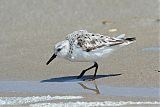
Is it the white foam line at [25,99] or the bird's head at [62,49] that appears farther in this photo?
the bird's head at [62,49]

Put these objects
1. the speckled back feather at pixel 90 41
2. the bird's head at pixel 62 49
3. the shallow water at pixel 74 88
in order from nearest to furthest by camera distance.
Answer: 1. the shallow water at pixel 74 88
2. the speckled back feather at pixel 90 41
3. the bird's head at pixel 62 49

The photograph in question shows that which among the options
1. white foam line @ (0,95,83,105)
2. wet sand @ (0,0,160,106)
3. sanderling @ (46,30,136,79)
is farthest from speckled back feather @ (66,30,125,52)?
white foam line @ (0,95,83,105)

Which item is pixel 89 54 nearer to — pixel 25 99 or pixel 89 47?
pixel 89 47

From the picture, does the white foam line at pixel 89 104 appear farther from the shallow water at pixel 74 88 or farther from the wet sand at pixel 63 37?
the shallow water at pixel 74 88

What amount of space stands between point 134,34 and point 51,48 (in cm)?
183

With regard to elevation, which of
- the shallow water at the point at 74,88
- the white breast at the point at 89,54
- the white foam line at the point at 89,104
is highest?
the white breast at the point at 89,54

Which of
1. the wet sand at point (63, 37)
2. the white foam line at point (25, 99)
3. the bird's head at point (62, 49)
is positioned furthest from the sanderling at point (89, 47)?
the white foam line at point (25, 99)

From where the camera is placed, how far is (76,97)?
7.31 m

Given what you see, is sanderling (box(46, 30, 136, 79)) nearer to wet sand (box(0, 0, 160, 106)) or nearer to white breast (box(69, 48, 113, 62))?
white breast (box(69, 48, 113, 62))

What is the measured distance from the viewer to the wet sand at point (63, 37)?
26.1 ft

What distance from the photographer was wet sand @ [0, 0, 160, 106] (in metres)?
7.95

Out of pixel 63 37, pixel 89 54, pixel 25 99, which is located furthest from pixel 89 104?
pixel 63 37

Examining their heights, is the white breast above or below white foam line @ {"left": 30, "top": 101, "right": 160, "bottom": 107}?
above

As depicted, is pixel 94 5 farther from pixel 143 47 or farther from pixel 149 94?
pixel 149 94
